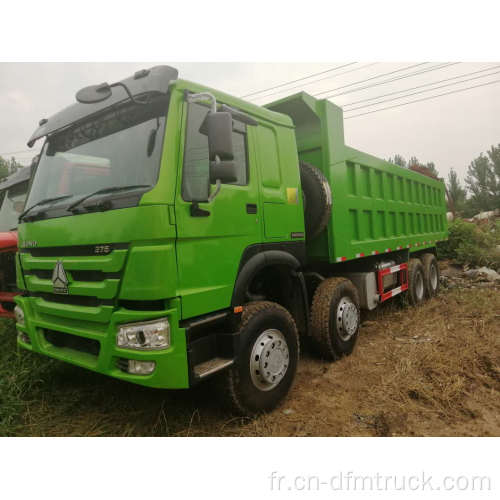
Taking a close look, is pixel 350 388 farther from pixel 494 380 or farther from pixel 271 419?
pixel 494 380

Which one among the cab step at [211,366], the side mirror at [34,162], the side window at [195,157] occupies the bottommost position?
the cab step at [211,366]

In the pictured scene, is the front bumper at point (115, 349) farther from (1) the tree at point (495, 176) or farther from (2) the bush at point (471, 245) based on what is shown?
(1) the tree at point (495, 176)

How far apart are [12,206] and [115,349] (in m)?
3.90

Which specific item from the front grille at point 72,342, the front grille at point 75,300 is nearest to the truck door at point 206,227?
the front grille at point 75,300

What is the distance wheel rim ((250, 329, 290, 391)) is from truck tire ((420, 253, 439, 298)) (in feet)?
15.1

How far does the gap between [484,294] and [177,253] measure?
619cm

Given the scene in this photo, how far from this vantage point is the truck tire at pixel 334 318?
3504mm

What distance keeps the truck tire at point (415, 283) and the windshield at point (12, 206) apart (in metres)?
6.03

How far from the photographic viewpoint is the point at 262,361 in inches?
104

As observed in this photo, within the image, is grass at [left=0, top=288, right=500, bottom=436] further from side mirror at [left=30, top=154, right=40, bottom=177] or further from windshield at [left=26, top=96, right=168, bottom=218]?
side mirror at [left=30, top=154, right=40, bottom=177]

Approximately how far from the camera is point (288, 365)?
9.44 ft

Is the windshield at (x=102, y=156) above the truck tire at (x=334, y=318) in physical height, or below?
above

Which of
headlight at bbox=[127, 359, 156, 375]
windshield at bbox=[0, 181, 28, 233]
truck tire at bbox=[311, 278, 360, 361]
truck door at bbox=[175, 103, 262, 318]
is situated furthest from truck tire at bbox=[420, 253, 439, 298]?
windshield at bbox=[0, 181, 28, 233]

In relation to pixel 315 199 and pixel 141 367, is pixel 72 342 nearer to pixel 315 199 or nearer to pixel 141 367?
pixel 141 367
